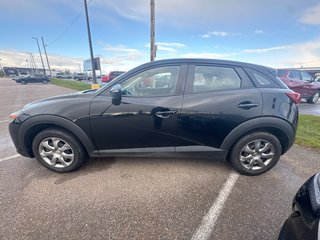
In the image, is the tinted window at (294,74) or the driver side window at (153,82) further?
the tinted window at (294,74)

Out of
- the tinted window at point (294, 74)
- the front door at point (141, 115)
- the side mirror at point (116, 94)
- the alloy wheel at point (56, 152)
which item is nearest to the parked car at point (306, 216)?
the front door at point (141, 115)

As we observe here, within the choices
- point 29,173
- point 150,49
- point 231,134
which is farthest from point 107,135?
point 150,49

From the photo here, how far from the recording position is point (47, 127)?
2.70 meters

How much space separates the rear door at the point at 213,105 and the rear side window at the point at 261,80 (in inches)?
3.8

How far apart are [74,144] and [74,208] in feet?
2.94

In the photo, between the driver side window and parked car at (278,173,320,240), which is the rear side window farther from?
parked car at (278,173,320,240)

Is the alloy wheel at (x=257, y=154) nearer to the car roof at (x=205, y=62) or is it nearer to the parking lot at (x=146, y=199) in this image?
the parking lot at (x=146, y=199)

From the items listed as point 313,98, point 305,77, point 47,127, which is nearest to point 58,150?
point 47,127

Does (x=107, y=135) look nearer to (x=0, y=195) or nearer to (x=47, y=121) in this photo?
(x=47, y=121)

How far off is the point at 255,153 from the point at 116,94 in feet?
7.16

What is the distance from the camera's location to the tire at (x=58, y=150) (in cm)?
268

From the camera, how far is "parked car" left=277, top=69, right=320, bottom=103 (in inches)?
368

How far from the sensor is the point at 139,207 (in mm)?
2199

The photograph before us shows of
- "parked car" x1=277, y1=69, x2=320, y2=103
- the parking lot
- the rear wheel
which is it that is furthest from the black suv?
the rear wheel
